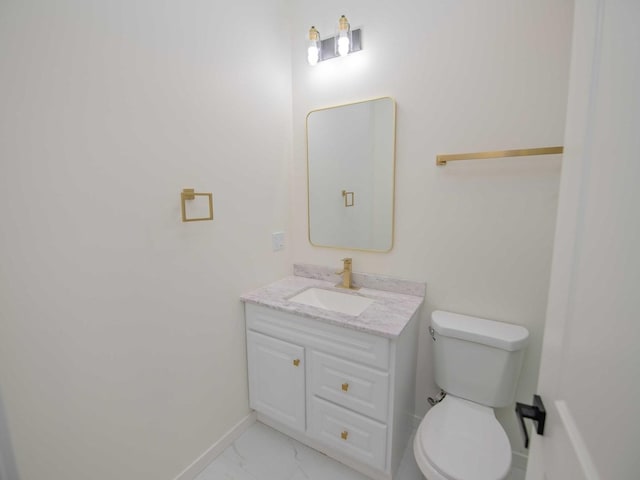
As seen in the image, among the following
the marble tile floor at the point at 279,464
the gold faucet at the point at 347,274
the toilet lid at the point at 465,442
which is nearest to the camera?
the toilet lid at the point at 465,442

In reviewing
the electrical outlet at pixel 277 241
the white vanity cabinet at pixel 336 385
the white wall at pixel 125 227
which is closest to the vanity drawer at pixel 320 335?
the white vanity cabinet at pixel 336 385

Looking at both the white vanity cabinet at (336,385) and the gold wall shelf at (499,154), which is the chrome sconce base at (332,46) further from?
the white vanity cabinet at (336,385)

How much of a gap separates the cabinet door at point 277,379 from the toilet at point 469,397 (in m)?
0.65

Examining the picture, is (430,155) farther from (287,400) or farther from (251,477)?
(251,477)

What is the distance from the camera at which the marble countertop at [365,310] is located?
4.37 feet

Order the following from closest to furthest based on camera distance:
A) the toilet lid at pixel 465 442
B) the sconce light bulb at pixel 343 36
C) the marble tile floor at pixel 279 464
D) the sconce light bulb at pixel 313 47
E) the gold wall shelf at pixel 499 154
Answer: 1. the toilet lid at pixel 465 442
2. the gold wall shelf at pixel 499 154
3. the marble tile floor at pixel 279 464
4. the sconce light bulb at pixel 343 36
5. the sconce light bulb at pixel 313 47

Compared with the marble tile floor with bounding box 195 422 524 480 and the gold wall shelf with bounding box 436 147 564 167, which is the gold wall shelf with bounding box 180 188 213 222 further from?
the marble tile floor with bounding box 195 422 524 480

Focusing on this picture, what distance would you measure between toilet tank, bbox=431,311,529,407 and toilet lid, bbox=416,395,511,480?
0.08 m

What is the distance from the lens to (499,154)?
132 cm

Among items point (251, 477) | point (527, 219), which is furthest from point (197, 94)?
point (251, 477)

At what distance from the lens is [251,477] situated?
1488mm

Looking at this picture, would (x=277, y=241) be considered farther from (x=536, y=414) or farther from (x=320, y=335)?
(x=536, y=414)

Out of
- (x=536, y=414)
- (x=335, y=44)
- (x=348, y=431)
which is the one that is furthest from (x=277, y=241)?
(x=536, y=414)

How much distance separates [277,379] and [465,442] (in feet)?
3.15
